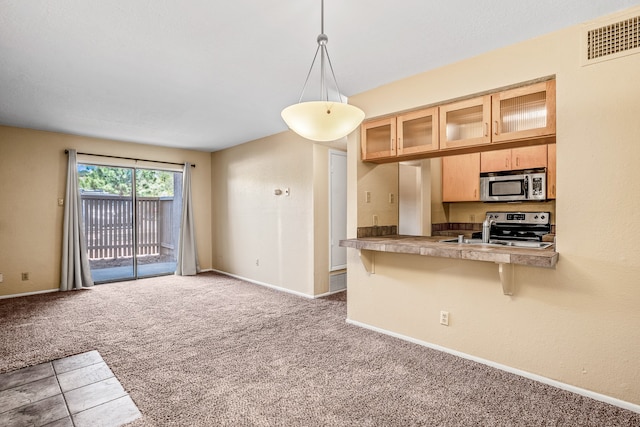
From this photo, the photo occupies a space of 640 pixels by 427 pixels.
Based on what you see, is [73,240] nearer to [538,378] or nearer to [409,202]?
[409,202]

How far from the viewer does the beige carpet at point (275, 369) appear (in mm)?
1992

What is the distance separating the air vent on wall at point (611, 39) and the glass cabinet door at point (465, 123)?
66cm

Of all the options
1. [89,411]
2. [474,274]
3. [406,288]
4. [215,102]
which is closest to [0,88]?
[215,102]

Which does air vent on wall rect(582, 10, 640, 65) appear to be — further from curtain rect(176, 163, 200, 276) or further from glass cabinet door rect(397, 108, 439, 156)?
curtain rect(176, 163, 200, 276)

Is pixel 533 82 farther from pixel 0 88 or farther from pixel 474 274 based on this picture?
pixel 0 88

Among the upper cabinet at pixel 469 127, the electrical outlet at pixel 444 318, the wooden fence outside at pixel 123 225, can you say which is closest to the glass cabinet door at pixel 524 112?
A: the upper cabinet at pixel 469 127

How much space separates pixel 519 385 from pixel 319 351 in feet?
5.08

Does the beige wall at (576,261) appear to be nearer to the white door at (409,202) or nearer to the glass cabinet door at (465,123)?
the glass cabinet door at (465,123)

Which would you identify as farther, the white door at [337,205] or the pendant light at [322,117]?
the white door at [337,205]

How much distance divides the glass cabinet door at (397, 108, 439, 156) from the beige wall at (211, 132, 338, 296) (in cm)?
184

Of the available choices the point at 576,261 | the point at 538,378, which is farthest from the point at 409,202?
the point at 538,378

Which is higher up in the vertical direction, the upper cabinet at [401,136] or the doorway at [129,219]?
the upper cabinet at [401,136]

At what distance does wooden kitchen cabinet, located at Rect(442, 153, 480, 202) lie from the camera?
4.64 meters

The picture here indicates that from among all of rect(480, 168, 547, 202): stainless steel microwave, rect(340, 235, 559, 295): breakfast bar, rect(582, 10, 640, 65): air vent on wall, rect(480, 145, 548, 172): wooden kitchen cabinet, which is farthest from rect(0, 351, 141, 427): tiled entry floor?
rect(480, 145, 548, 172): wooden kitchen cabinet
